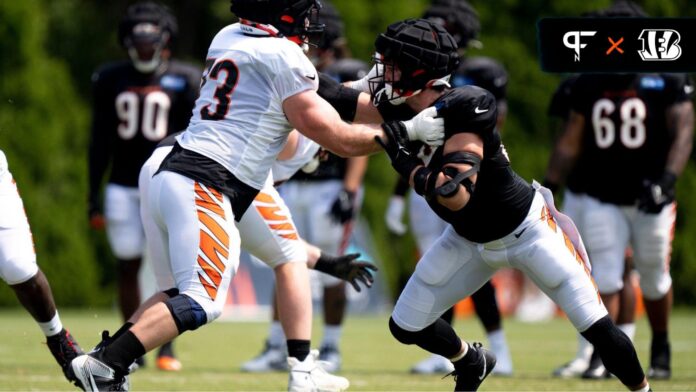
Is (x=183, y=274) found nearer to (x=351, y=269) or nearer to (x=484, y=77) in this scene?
(x=351, y=269)

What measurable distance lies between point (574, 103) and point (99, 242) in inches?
300

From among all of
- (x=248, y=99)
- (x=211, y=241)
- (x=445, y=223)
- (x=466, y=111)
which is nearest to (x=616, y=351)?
(x=466, y=111)

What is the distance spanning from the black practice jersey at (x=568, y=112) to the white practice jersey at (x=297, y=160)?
6.28 ft

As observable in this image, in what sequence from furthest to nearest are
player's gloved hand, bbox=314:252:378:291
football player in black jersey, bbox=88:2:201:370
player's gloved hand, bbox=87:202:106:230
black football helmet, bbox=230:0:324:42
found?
player's gloved hand, bbox=87:202:106:230 → football player in black jersey, bbox=88:2:201:370 → player's gloved hand, bbox=314:252:378:291 → black football helmet, bbox=230:0:324:42

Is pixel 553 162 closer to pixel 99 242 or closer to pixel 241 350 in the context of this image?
pixel 241 350

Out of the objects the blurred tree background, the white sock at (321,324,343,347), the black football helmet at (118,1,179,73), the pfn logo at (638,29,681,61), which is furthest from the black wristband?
the blurred tree background

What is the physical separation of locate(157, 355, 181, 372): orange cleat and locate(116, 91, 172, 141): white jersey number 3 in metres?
1.41

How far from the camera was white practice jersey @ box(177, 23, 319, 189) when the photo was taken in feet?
15.6

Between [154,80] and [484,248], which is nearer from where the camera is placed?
[484,248]

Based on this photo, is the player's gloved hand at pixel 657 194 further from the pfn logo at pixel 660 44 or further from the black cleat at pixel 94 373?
the black cleat at pixel 94 373

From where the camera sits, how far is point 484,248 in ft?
16.1

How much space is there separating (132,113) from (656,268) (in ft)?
10.9

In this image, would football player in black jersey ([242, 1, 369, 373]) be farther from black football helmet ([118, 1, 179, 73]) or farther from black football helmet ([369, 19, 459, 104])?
black football helmet ([369, 19, 459, 104])

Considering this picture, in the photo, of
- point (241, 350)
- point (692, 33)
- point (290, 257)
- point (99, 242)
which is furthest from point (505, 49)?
point (290, 257)
